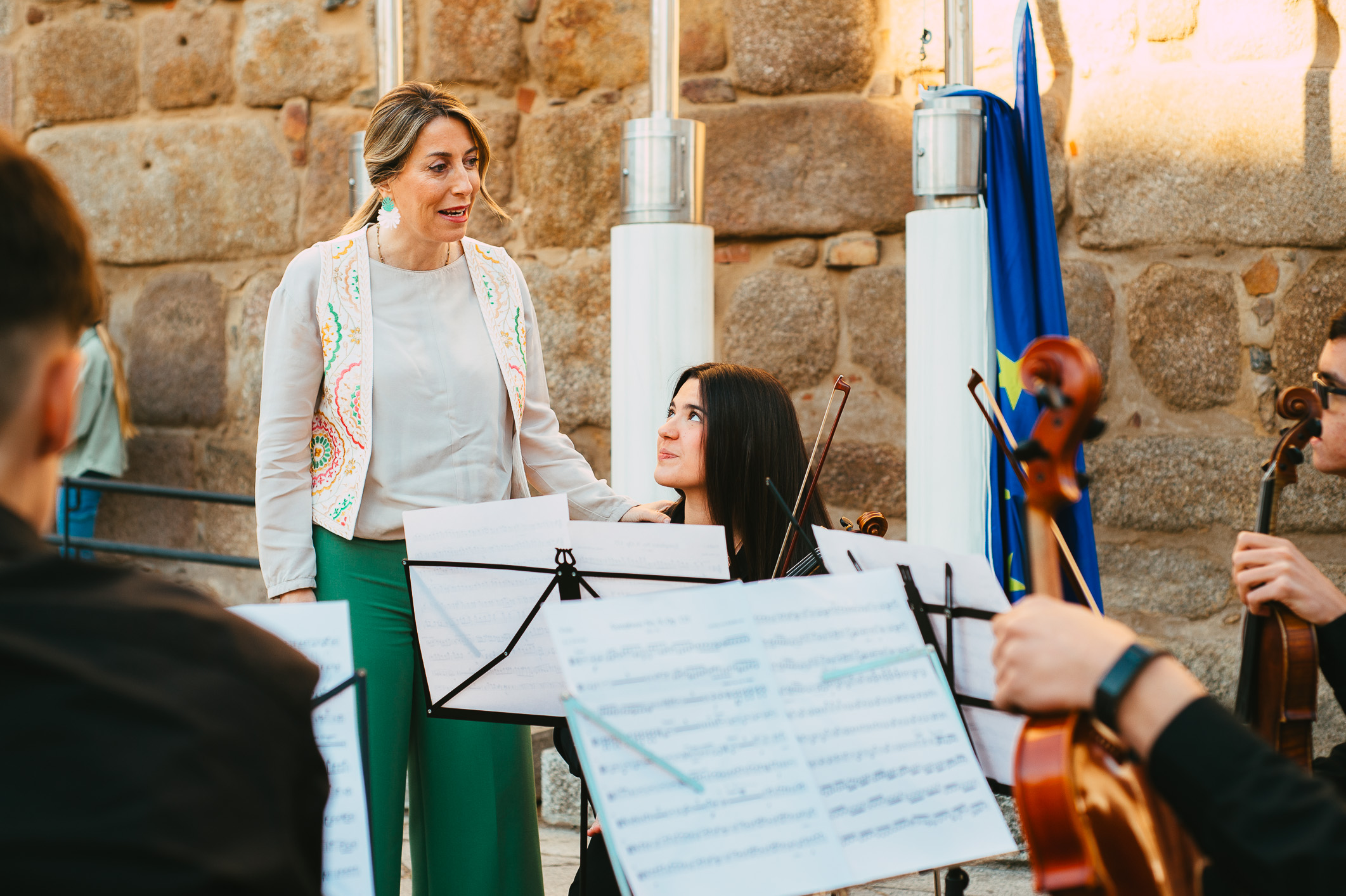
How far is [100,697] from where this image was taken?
727mm

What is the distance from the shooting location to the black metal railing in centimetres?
332

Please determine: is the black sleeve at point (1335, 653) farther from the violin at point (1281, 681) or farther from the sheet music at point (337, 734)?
the sheet music at point (337, 734)

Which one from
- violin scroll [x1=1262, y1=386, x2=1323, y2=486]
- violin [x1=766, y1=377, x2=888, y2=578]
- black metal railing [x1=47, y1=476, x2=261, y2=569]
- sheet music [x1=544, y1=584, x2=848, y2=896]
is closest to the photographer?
sheet music [x1=544, y1=584, x2=848, y2=896]

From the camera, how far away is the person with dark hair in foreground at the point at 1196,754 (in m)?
0.92

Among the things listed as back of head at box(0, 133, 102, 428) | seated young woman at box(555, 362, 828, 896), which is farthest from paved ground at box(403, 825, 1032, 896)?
back of head at box(0, 133, 102, 428)

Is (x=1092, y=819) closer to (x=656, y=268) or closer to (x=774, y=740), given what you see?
(x=774, y=740)

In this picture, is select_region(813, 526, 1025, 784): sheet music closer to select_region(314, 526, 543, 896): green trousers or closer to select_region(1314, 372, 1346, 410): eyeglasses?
select_region(1314, 372, 1346, 410): eyeglasses

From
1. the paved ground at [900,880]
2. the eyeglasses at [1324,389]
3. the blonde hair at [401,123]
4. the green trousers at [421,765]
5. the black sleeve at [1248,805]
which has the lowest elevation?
the paved ground at [900,880]

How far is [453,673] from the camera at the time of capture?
183 centimetres

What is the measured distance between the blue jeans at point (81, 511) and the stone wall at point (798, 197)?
0.09 m

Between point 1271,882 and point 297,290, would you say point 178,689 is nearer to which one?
point 1271,882

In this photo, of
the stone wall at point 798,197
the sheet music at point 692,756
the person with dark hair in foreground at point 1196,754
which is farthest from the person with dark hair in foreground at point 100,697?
the stone wall at point 798,197

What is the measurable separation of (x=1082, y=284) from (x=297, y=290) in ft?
6.15

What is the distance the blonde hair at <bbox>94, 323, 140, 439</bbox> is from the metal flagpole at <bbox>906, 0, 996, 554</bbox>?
7.91 feet
